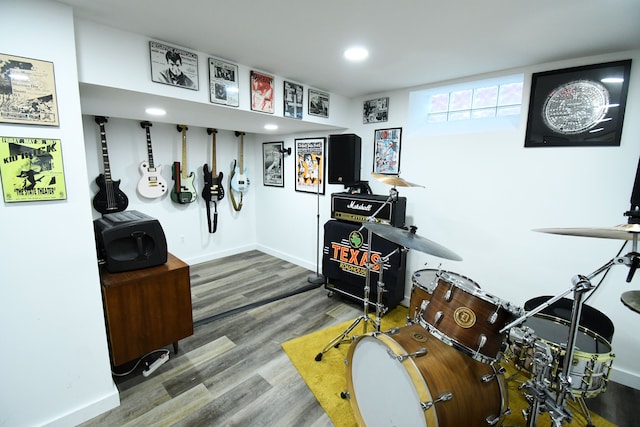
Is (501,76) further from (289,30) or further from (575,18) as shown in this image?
(289,30)

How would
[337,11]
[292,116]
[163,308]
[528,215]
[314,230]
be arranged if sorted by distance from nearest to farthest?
1. [337,11]
2. [163,308]
3. [528,215]
4. [292,116]
5. [314,230]

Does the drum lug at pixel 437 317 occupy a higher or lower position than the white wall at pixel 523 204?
lower

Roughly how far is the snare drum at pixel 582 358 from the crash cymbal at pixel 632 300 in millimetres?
362

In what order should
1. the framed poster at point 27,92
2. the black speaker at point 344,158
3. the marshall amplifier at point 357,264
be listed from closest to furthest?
the framed poster at point 27,92 → the marshall amplifier at point 357,264 → the black speaker at point 344,158

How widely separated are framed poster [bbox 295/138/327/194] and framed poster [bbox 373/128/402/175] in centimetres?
75

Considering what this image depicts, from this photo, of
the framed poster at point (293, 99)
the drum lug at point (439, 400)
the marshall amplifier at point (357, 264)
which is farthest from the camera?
the marshall amplifier at point (357, 264)

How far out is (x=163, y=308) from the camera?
6.44 feet

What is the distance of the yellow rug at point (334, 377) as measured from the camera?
165cm

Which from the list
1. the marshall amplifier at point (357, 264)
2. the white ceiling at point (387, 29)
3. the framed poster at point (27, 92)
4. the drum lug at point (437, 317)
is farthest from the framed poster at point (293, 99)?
the drum lug at point (437, 317)

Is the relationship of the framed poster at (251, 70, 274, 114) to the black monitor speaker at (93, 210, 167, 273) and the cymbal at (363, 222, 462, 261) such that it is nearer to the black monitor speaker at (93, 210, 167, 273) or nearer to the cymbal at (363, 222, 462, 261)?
the black monitor speaker at (93, 210, 167, 273)

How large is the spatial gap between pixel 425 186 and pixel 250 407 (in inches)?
92.5

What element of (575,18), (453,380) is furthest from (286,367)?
(575,18)

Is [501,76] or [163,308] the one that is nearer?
[163,308]

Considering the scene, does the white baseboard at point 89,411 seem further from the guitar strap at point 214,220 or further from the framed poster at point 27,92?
the guitar strap at point 214,220
